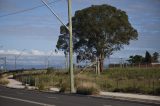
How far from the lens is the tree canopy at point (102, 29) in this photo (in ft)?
217

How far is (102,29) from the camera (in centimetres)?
6575

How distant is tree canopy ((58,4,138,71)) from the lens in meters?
66.1

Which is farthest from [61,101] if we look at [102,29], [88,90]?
[102,29]

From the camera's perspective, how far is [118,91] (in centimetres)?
3459

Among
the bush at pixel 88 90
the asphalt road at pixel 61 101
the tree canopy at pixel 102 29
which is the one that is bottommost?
the asphalt road at pixel 61 101

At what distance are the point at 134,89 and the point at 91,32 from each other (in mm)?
33336

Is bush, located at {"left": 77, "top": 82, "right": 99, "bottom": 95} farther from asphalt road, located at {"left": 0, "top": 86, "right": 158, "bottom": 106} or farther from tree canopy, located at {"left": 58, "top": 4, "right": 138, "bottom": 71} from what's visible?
tree canopy, located at {"left": 58, "top": 4, "right": 138, "bottom": 71}

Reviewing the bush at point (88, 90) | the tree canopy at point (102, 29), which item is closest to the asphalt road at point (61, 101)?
the bush at point (88, 90)

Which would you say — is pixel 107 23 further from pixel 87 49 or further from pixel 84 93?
pixel 84 93

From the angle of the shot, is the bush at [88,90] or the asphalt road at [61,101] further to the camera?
the bush at [88,90]

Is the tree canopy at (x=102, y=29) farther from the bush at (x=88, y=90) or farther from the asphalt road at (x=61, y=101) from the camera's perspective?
the asphalt road at (x=61, y=101)

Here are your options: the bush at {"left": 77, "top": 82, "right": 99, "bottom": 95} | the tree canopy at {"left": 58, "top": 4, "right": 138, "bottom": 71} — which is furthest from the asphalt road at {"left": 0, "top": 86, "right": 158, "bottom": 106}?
the tree canopy at {"left": 58, "top": 4, "right": 138, "bottom": 71}

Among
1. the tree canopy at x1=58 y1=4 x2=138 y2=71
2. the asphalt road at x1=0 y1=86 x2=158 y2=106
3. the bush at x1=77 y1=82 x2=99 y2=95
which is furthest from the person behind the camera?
the tree canopy at x1=58 y1=4 x2=138 y2=71

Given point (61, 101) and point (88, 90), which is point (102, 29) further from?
point (61, 101)
